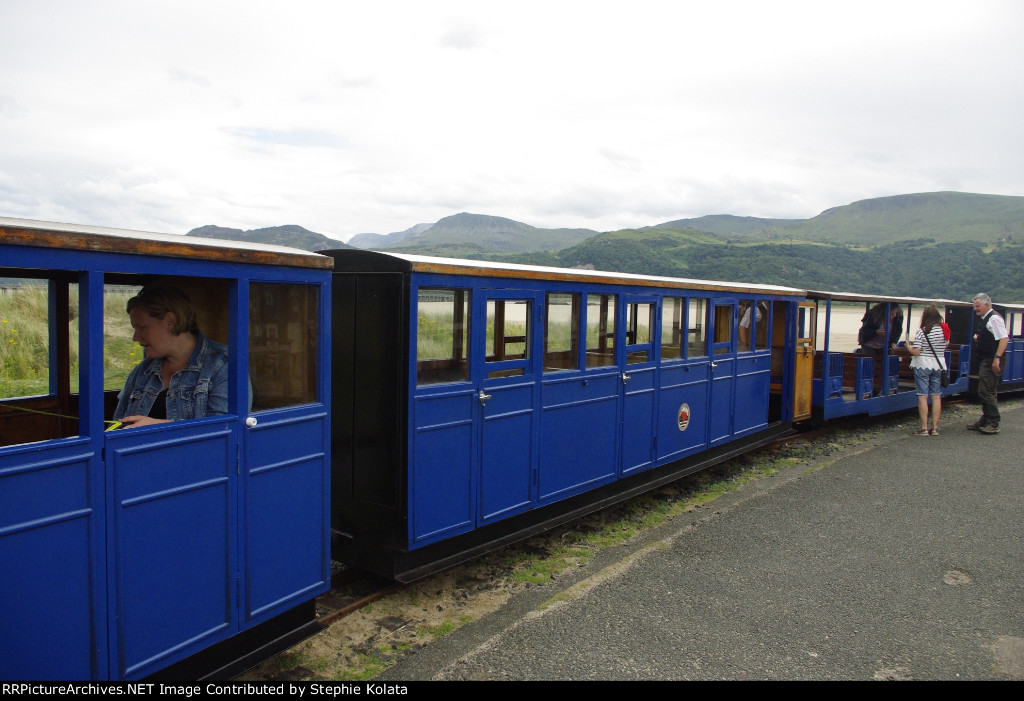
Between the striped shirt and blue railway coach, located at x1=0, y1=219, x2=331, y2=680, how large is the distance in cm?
1082

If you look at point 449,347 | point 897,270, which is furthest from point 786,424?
point 897,270

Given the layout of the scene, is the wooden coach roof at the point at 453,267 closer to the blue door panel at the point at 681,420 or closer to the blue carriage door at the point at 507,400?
the blue carriage door at the point at 507,400

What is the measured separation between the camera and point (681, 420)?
797 centimetres

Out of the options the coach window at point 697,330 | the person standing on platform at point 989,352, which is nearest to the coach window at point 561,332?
the coach window at point 697,330

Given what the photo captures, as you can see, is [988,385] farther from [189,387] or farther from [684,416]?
[189,387]

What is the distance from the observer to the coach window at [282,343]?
A: 389 cm

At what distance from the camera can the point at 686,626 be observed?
15.5 feet

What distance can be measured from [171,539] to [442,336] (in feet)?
7.36

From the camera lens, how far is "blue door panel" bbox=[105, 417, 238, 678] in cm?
320

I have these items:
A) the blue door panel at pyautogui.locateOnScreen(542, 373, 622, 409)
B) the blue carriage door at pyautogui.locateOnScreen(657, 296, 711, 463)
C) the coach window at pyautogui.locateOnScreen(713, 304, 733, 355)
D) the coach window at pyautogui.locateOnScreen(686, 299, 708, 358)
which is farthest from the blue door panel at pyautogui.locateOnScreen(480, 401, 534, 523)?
the coach window at pyautogui.locateOnScreen(713, 304, 733, 355)

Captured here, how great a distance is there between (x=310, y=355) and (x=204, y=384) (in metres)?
0.61

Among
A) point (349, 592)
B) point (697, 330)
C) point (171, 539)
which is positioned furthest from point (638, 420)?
point (171, 539)

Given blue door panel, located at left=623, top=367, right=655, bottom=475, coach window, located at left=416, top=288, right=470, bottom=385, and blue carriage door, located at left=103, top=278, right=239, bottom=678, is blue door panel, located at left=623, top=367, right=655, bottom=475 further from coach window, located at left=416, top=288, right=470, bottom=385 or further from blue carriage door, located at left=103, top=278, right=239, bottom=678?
blue carriage door, located at left=103, top=278, right=239, bottom=678
